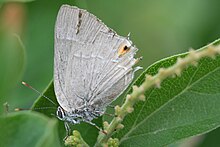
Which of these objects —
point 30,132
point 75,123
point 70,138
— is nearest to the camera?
point 30,132

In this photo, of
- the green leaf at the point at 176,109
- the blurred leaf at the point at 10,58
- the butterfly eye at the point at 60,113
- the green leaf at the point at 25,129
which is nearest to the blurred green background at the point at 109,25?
the blurred leaf at the point at 10,58

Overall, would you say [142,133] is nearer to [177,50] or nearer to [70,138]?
[70,138]

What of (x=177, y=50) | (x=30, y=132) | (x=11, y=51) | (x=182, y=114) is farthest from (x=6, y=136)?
(x=177, y=50)

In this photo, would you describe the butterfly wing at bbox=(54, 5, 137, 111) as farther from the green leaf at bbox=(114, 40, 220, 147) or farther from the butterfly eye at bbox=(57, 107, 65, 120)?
the green leaf at bbox=(114, 40, 220, 147)

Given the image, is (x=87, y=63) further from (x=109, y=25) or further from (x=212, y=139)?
(x=212, y=139)

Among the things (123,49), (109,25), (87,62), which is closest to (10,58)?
(87,62)

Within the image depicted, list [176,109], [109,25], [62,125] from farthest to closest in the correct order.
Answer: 1. [109,25]
2. [62,125]
3. [176,109]
